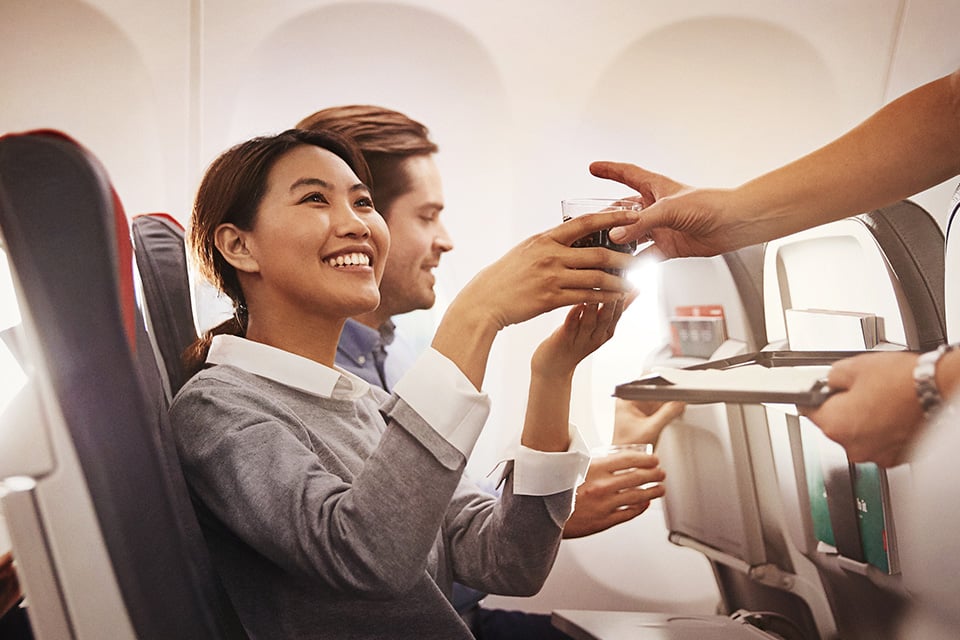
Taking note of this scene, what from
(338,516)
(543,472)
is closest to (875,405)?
(543,472)

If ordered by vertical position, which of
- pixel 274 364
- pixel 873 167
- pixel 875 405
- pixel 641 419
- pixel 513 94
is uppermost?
pixel 513 94

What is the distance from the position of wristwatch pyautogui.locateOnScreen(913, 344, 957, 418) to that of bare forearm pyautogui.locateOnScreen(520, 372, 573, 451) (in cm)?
53

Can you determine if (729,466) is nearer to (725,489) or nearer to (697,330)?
(725,489)

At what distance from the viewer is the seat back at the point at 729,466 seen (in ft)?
4.01

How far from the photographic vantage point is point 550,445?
1267mm

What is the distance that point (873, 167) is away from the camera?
43.5 inches

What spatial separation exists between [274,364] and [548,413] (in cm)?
43

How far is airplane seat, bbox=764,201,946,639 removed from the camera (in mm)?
1067

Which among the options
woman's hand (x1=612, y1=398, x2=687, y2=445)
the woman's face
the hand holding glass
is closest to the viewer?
the hand holding glass

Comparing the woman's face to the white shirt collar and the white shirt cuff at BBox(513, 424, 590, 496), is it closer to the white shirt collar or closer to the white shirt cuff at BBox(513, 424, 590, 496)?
the white shirt collar

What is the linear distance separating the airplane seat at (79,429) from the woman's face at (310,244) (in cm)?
32

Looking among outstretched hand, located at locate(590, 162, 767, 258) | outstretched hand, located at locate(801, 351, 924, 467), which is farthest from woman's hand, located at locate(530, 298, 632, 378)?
outstretched hand, located at locate(801, 351, 924, 467)

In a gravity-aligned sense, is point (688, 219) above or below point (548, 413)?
above

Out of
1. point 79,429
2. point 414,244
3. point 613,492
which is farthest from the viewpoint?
point 414,244
